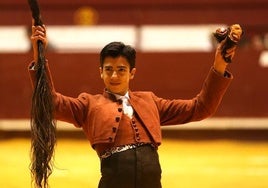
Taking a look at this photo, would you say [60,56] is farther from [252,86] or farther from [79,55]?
[252,86]

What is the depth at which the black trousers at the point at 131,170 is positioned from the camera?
182 cm

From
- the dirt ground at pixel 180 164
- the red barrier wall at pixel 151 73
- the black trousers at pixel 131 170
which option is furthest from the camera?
the red barrier wall at pixel 151 73

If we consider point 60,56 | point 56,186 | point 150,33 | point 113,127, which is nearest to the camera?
point 113,127

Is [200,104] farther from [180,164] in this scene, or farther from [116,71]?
[180,164]

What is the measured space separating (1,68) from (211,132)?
1792 mm

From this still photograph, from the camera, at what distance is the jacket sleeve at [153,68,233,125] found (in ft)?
6.21

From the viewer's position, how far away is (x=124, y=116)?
1.90 m

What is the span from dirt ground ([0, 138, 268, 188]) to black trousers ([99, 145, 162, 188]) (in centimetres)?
106

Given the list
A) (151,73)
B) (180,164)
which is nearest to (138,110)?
(180,164)

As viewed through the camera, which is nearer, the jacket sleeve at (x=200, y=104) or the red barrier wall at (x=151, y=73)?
the jacket sleeve at (x=200, y=104)

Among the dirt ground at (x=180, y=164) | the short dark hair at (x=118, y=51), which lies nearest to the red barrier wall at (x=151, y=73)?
the dirt ground at (x=180, y=164)

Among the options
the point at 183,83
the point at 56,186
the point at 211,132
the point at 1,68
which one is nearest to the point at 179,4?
the point at 183,83

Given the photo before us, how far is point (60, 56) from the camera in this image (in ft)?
14.9

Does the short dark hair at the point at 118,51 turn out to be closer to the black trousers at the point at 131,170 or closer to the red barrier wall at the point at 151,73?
the black trousers at the point at 131,170
